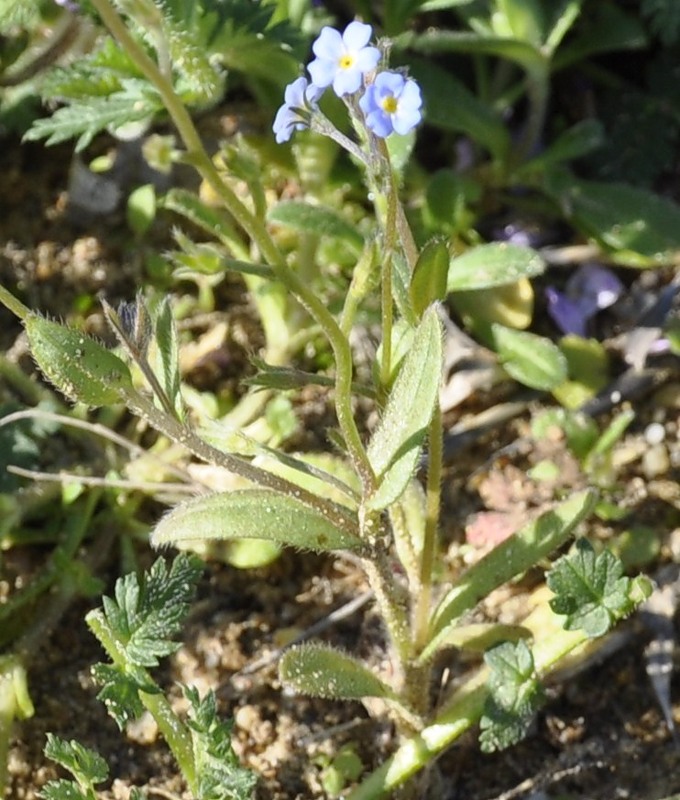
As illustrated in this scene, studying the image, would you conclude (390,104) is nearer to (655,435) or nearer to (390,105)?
(390,105)

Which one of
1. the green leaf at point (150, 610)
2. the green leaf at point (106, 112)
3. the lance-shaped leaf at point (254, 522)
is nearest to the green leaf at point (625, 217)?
the green leaf at point (106, 112)

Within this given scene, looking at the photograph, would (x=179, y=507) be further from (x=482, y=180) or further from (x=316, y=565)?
(x=482, y=180)

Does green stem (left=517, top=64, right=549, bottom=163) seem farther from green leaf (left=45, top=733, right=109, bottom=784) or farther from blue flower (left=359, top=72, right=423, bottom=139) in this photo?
green leaf (left=45, top=733, right=109, bottom=784)

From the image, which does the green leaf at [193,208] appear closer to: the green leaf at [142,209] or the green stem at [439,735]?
the green leaf at [142,209]

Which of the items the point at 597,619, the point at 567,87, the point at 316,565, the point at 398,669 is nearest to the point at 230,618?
the point at 316,565

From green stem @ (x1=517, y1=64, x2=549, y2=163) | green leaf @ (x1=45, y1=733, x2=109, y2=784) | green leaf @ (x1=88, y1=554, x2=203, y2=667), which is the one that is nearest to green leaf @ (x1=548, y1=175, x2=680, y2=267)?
green stem @ (x1=517, y1=64, x2=549, y2=163)

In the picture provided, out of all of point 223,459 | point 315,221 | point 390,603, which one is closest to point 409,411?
point 223,459
